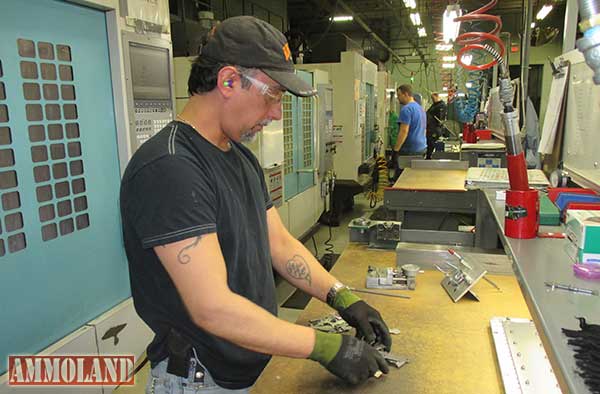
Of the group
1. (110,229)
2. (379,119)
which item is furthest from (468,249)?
(379,119)

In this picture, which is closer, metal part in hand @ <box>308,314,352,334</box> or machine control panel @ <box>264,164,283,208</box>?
metal part in hand @ <box>308,314,352,334</box>

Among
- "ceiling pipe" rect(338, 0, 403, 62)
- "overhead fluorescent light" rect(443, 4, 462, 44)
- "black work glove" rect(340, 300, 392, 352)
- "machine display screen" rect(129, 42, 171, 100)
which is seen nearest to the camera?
"black work glove" rect(340, 300, 392, 352)

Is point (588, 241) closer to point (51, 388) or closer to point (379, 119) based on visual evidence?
point (51, 388)

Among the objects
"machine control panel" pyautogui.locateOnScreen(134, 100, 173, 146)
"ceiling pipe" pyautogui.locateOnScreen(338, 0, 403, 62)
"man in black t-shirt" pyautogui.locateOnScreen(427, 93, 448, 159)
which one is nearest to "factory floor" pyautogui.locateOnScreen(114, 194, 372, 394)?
"machine control panel" pyautogui.locateOnScreen(134, 100, 173, 146)

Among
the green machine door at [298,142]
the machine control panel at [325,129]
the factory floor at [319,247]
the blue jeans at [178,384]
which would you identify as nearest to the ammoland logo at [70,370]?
the factory floor at [319,247]

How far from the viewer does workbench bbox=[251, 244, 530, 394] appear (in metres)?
1.05

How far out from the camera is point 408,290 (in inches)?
61.8

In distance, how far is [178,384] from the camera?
1017 millimetres

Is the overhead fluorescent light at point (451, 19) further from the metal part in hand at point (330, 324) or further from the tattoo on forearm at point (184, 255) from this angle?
the tattoo on forearm at point (184, 255)

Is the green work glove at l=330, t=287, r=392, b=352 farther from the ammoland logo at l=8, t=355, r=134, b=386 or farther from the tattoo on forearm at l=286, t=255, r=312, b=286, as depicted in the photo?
the ammoland logo at l=8, t=355, r=134, b=386

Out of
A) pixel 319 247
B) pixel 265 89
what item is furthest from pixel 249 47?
pixel 319 247

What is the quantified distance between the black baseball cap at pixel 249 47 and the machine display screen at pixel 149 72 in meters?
1.35

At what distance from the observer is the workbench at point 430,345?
3.43 feet

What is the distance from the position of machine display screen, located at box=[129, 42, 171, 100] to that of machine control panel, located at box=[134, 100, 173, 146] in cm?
3
